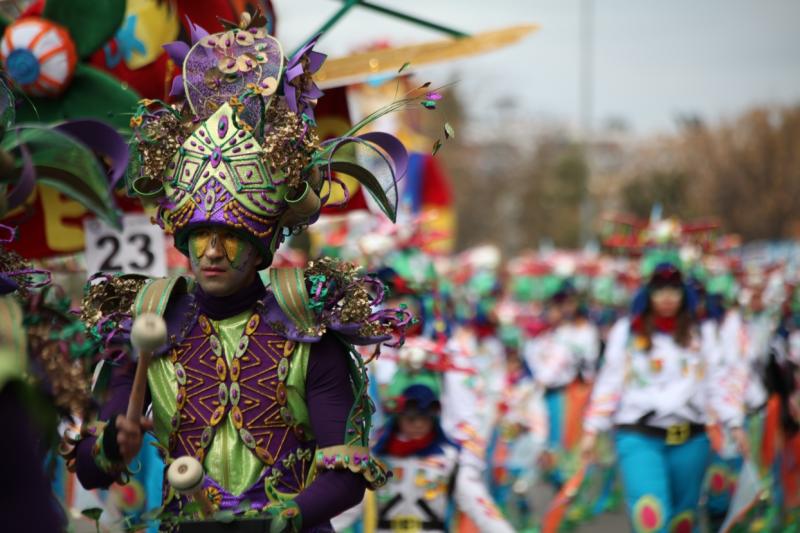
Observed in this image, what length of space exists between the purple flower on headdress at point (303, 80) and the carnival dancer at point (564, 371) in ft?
32.7

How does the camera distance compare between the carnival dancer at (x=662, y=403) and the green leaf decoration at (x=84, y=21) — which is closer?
the green leaf decoration at (x=84, y=21)

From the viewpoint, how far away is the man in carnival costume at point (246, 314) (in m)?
4.43

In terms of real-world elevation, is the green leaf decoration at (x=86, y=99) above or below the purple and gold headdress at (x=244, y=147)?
above

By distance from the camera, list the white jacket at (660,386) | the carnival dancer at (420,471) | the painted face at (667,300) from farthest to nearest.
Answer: the painted face at (667,300) < the white jacket at (660,386) < the carnival dancer at (420,471)

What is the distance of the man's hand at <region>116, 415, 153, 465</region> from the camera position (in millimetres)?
3857

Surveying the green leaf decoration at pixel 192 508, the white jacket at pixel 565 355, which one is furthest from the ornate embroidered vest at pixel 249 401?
the white jacket at pixel 565 355

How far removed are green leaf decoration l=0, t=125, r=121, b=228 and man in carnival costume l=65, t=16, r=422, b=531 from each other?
47 centimetres

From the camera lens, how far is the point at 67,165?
12.6 feet

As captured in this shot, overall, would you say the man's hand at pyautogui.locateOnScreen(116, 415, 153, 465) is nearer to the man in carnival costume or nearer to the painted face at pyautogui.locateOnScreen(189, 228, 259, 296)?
the man in carnival costume

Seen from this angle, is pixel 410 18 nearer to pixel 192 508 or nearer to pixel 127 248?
pixel 127 248

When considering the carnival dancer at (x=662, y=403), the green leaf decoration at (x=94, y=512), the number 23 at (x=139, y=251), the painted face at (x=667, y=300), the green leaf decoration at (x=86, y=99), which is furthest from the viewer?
the painted face at (x=667, y=300)

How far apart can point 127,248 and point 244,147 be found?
320 cm

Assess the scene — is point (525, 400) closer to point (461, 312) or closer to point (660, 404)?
point (461, 312)

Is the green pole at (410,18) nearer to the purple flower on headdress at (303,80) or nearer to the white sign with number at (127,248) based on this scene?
the white sign with number at (127,248)
